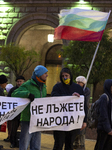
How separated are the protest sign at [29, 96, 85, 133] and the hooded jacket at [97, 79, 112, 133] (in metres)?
0.33

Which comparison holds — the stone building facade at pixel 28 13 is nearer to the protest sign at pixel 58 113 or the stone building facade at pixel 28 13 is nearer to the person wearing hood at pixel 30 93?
the protest sign at pixel 58 113

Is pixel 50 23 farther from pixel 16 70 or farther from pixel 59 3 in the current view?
pixel 16 70

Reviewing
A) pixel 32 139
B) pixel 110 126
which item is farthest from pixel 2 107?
pixel 110 126

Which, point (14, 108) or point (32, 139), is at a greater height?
point (14, 108)

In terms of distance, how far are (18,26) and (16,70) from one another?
2868 millimetres

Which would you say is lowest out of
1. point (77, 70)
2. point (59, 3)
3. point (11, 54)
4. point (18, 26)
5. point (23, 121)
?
point (23, 121)

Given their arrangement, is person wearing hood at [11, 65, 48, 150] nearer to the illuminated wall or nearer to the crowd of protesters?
the crowd of protesters

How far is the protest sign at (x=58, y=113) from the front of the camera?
15.4 feet

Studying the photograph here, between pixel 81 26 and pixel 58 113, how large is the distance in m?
2.91

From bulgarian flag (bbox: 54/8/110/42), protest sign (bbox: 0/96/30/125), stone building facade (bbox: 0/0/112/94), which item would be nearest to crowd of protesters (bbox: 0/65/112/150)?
protest sign (bbox: 0/96/30/125)

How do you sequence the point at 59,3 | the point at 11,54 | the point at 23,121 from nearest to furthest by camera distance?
the point at 23,121
the point at 11,54
the point at 59,3

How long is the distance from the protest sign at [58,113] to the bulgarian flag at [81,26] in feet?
7.72

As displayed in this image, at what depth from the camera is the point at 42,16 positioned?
671 inches

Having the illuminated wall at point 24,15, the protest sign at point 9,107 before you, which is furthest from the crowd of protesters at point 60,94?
the illuminated wall at point 24,15
